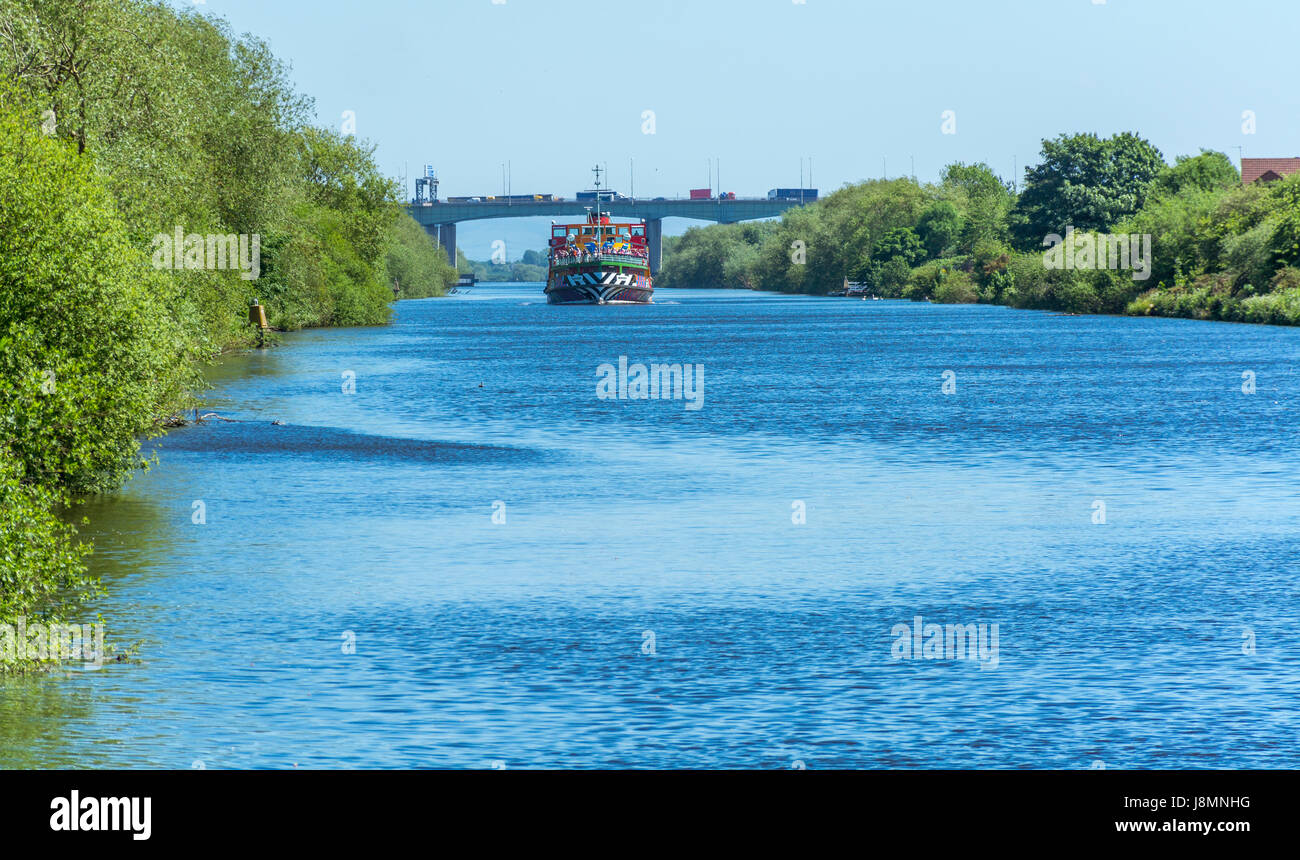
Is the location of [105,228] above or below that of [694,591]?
above

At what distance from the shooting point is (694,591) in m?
22.2

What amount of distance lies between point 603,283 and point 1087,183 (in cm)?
5941

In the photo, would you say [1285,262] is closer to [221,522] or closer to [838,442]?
[838,442]

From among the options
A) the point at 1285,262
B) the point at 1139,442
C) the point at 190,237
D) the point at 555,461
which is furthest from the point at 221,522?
the point at 1285,262

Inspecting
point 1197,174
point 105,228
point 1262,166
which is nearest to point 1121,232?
point 1197,174

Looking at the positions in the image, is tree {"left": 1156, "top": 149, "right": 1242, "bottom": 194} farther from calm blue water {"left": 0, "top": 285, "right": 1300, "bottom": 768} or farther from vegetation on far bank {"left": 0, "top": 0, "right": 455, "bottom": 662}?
calm blue water {"left": 0, "top": 285, "right": 1300, "bottom": 768}

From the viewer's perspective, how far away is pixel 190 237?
55969 millimetres

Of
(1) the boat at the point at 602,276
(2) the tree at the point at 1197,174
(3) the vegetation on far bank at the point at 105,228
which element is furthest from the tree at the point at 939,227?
(3) the vegetation on far bank at the point at 105,228

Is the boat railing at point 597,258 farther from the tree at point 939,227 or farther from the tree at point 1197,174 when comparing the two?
the tree at point 1197,174

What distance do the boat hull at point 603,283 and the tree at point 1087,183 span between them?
2060 inches

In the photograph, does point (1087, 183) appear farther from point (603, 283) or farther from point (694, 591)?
point (694, 591)

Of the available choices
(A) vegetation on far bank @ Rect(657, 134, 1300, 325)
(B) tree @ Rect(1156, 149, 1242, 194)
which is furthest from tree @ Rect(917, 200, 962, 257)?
(B) tree @ Rect(1156, 149, 1242, 194)

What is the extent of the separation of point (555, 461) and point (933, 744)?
23721 millimetres

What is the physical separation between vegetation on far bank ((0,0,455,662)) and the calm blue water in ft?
5.23
